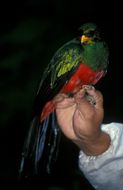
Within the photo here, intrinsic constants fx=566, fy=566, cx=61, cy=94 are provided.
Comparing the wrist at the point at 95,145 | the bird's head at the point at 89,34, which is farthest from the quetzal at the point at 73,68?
the wrist at the point at 95,145

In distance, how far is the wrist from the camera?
6.51 ft

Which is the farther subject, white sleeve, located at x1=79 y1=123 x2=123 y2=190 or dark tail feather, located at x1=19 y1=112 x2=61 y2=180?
dark tail feather, located at x1=19 y1=112 x2=61 y2=180

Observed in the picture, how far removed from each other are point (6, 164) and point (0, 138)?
0.57 ft

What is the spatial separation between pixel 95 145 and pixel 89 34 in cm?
40

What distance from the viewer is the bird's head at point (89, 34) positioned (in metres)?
1.86

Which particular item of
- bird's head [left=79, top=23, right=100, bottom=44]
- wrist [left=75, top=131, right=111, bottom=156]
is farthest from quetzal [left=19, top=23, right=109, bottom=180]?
wrist [left=75, top=131, right=111, bottom=156]

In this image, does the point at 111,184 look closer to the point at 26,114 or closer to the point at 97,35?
the point at 97,35

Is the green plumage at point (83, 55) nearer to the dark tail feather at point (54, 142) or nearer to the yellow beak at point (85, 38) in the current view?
the yellow beak at point (85, 38)

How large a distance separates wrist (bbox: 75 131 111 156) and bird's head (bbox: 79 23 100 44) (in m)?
0.35

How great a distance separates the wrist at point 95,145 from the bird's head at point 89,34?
1.16 ft

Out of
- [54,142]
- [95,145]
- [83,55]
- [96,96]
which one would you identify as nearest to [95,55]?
[83,55]

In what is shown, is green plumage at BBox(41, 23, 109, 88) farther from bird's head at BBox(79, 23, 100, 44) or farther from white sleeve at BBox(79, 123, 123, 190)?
white sleeve at BBox(79, 123, 123, 190)

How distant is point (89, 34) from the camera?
1855 mm

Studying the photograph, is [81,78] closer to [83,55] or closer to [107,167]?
[83,55]
